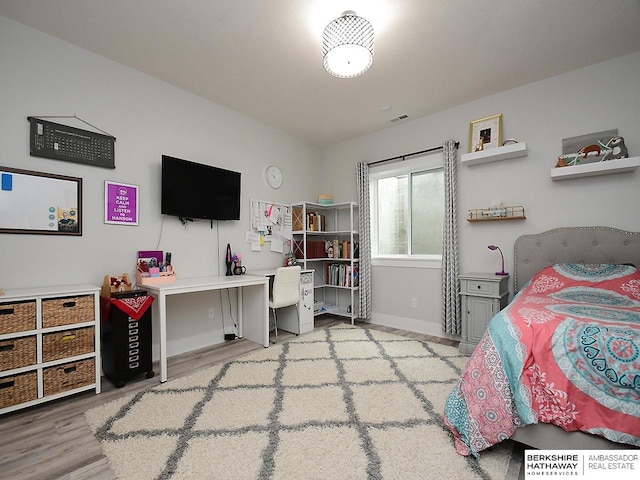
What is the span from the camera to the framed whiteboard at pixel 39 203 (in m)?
2.07

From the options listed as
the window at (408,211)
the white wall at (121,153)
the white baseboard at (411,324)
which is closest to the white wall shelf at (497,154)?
the window at (408,211)

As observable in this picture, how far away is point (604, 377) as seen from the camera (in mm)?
1278

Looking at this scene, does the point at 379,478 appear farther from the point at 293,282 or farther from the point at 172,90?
the point at 172,90

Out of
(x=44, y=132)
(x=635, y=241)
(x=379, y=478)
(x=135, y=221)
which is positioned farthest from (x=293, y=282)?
(x=635, y=241)

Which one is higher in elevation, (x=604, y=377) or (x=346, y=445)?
(x=604, y=377)

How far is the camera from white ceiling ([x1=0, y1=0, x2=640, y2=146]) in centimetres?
196

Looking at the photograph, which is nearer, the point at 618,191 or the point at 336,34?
the point at 336,34

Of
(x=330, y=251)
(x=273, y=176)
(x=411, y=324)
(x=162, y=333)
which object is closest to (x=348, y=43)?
(x=273, y=176)

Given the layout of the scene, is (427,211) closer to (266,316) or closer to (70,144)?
(266,316)

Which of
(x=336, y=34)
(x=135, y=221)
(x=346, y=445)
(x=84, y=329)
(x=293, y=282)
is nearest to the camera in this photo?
(x=346, y=445)

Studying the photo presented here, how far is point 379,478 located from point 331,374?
111 cm

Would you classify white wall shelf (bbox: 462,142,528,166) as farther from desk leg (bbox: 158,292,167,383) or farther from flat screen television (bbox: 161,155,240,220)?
desk leg (bbox: 158,292,167,383)

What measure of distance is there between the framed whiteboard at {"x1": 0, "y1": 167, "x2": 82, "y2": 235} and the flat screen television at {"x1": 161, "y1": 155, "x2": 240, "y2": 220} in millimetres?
651

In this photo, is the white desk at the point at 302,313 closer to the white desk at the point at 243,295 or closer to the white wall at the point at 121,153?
the white desk at the point at 243,295
